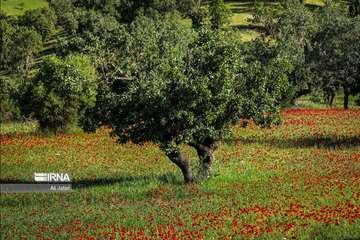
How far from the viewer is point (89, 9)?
143000 millimetres

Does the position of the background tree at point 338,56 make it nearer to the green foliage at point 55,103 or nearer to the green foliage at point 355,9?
the green foliage at point 55,103

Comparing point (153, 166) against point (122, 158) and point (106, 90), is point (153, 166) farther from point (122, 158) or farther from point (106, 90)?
point (106, 90)

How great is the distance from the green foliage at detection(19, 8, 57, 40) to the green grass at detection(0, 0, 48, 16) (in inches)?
1062

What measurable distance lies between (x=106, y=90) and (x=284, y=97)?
43.3 metres

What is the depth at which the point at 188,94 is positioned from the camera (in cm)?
2203

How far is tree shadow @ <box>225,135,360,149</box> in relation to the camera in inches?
1357

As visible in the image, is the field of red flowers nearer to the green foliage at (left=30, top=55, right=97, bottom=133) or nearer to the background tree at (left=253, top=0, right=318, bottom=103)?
the green foliage at (left=30, top=55, right=97, bottom=133)

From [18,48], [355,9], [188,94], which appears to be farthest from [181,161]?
[18,48]

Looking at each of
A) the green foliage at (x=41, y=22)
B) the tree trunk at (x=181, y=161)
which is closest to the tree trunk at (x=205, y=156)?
the tree trunk at (x=181, y=161)

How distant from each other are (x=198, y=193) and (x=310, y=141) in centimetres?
1710

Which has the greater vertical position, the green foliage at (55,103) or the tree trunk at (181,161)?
the tree trunk at (181,161)

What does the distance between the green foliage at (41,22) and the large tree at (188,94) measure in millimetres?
112103

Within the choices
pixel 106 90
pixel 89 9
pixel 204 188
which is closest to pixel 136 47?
pixel 106 90

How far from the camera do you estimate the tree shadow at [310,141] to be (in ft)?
113
